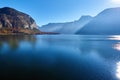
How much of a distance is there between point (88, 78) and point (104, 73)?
4644mm

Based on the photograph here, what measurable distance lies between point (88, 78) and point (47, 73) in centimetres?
760

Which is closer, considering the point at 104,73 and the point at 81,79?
the point at 81,79

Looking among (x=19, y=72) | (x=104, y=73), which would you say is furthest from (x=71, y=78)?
(x=19, y=72)

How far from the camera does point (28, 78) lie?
26.4 metres

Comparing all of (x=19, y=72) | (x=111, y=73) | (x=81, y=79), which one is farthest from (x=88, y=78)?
(x=19, y=72)

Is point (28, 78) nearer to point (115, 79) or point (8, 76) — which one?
point (8, 76)

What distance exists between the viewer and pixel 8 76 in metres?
27.1

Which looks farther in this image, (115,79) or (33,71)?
(33,71)

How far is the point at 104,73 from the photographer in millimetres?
29594

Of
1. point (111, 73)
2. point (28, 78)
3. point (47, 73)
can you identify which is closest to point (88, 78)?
point (111, 73)

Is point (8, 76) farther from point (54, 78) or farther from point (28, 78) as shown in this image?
→ point (54, 78)

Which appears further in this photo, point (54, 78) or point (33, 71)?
point (33, 71)

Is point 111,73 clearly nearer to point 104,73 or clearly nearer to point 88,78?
point 104,73

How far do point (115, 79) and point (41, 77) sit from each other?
12.0 metres
